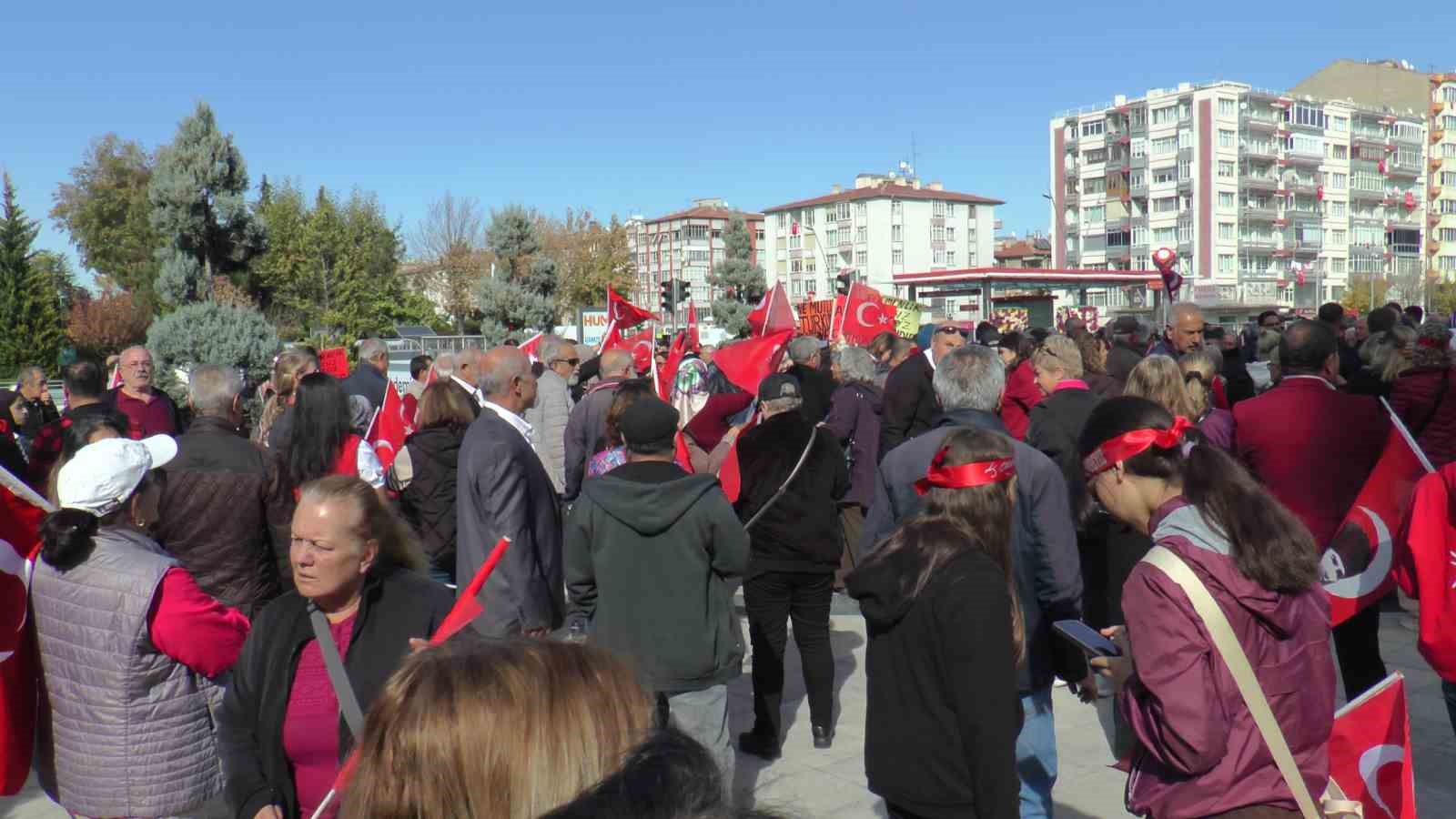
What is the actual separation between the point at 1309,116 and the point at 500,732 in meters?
111

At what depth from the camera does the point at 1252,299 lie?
94.7 metres

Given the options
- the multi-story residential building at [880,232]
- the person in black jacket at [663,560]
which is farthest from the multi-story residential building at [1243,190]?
the person in black jacket at [663,560]

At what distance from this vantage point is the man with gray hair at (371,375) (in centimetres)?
999

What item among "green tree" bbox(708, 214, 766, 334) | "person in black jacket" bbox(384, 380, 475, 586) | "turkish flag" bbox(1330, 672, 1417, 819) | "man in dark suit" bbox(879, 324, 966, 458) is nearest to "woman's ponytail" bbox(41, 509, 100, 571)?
"person in black jacket" bbox(384, 380, 475, 586)

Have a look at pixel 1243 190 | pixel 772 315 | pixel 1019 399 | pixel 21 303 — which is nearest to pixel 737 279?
pixel 21 303

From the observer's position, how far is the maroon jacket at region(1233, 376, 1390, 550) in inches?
216

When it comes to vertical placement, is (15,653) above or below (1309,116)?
below

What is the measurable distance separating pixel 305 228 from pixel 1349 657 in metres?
48.5

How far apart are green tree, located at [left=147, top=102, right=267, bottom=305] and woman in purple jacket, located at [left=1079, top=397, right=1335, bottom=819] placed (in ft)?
55.9

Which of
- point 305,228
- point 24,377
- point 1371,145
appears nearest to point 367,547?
point 24,377

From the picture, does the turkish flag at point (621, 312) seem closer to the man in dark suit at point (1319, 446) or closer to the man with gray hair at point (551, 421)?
the man with gray hair at point (551, 421)

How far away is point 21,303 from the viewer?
4294 centimetres

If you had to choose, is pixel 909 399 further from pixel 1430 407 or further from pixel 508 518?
pixel 508 518

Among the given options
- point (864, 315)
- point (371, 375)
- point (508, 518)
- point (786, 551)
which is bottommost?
point (786, 551)
